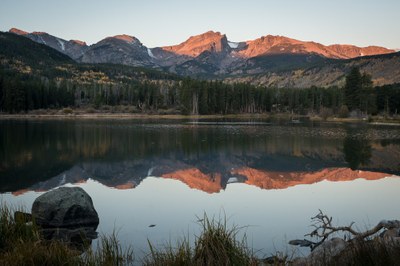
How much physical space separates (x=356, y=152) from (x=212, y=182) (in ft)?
69.3

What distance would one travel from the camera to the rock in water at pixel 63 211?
50.2 feet

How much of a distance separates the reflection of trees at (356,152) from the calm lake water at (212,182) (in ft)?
0.30

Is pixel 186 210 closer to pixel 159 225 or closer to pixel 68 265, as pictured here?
pixel 159 225

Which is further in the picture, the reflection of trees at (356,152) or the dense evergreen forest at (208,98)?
the dense evergreen forest at (208,98)

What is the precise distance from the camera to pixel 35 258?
806 centimetres

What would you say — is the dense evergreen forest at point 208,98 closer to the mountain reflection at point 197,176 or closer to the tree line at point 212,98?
the tree line at point 212,98

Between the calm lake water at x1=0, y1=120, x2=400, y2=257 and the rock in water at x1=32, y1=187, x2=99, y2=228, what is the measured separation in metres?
0.76

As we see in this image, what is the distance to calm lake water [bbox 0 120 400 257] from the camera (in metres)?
16.0

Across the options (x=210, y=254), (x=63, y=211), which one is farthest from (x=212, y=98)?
(x=210, y=254)

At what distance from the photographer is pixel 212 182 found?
25594 millimetres

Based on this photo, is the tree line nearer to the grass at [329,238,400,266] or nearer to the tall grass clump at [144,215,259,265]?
the tall grass clump at [144,215,259,265]

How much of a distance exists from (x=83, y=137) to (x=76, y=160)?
19833mm

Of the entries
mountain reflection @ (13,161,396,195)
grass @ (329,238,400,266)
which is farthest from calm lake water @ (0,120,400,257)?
grass @ (329,238,400,266)

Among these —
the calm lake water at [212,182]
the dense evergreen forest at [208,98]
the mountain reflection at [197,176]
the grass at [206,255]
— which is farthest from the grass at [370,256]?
the dense evergreen forest at [208,98]
